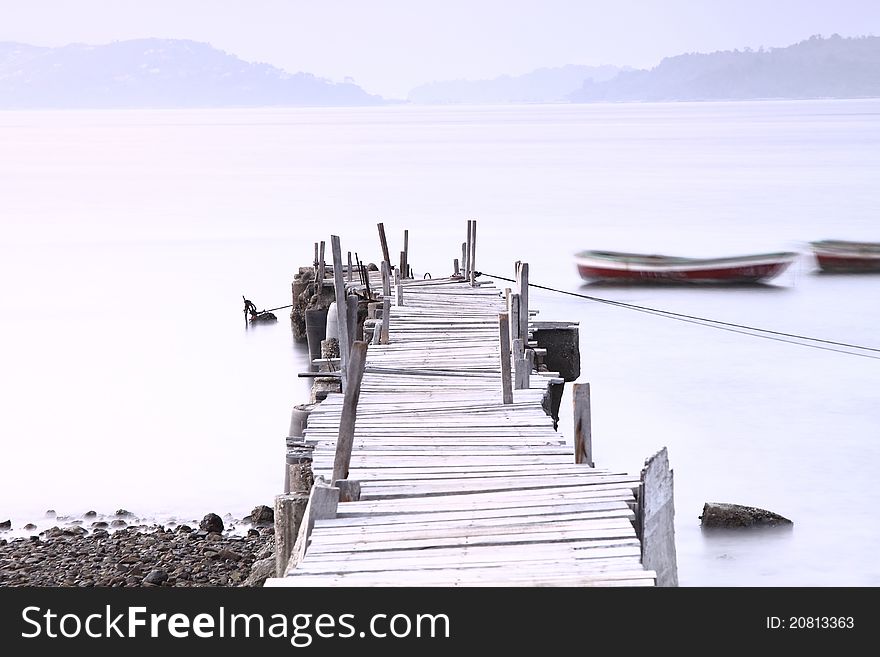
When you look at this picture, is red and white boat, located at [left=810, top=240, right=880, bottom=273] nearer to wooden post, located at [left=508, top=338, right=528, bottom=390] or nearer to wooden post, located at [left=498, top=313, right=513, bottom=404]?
wooden post, located at [left=508, top=338, right=528, bottom=390]

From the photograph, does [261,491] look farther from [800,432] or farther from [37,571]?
[800,432]

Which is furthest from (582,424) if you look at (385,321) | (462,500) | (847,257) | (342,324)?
(847,257)

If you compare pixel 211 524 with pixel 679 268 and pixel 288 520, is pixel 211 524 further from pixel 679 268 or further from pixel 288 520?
pixel 679 268

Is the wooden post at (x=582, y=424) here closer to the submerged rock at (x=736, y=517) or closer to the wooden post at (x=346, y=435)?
the wooden post at (x=346, y=435)

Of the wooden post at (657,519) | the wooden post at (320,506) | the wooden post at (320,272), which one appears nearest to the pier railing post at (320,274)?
the wooden post at (320,272)

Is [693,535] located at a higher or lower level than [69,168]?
lower

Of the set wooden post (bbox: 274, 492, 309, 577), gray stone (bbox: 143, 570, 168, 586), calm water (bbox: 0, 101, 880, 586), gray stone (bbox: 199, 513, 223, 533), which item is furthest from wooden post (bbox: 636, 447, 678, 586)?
gray stone (bbox: 199, 513, 223, 533)

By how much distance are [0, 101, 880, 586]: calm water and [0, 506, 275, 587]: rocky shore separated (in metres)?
1.12

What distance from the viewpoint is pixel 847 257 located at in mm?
39469

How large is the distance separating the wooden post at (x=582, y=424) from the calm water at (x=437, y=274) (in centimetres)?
435

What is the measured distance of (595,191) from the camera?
73562 millimetres

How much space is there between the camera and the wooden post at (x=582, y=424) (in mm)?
9203
